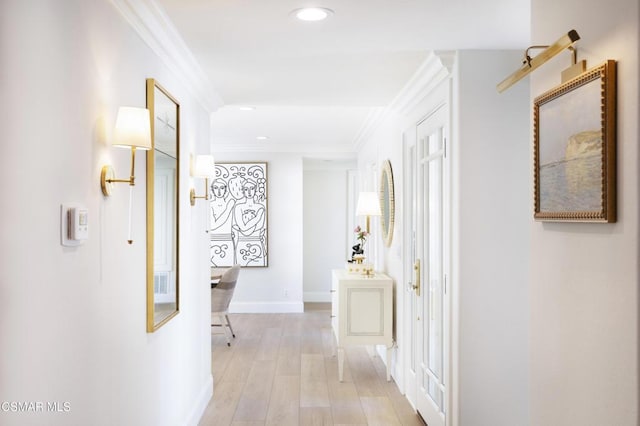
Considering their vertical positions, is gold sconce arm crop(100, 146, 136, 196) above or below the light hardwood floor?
above

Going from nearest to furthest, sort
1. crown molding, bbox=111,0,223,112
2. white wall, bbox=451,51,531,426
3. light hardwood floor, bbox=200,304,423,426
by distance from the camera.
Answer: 1. crown molding, bbox=111,0,223,112
2. white wall, bbox=451,51,531,426
3. light hardwood floor, bbox=200,304,423,426

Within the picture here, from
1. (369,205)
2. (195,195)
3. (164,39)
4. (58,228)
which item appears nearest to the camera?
(58,228)

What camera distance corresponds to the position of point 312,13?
251cm

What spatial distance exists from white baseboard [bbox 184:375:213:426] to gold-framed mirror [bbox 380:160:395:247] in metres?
2.04

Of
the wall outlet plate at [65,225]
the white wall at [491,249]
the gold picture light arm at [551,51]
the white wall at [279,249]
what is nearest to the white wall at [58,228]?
the wall outlet plate at [65,225]

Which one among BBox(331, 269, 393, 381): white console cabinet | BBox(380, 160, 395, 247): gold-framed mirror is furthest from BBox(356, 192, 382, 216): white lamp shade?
BBox(331, 269, 393, 381): white console cabinet

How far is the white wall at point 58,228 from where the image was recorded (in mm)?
1408

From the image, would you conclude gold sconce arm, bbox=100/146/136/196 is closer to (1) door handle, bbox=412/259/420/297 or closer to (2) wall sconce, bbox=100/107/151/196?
(2) wall sconce, bbox=100/107/151/196

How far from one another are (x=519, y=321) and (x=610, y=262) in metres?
1.56

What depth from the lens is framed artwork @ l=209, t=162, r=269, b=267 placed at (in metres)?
8.30

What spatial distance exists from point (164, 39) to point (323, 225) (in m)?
7.01

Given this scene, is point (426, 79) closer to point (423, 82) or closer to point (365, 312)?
point (423, 82)

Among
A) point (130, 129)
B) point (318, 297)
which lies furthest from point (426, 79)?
point (318, 297)

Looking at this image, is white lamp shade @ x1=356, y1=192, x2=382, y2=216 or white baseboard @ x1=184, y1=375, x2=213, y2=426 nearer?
white baseboard @ x1=184, y1=375, x2=213, y2=426
